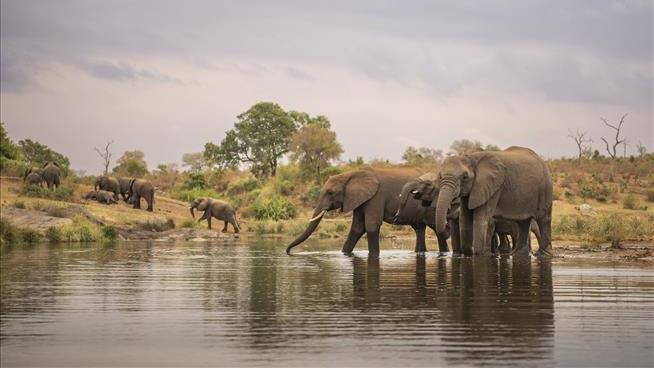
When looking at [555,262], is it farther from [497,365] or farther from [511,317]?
[497,365]

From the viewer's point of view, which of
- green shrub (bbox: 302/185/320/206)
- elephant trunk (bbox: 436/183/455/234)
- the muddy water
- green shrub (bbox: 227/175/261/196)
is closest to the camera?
the muddy water

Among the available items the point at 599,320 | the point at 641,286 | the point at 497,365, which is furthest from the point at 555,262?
the point at 497,365

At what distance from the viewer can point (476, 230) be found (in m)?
21.7

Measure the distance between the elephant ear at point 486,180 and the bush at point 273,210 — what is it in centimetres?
3040

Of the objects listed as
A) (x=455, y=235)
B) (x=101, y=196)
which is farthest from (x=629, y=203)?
(x=455, y=235)

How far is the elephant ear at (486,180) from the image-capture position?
21.7 m

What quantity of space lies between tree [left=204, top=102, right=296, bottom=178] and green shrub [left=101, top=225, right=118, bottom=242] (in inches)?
2207

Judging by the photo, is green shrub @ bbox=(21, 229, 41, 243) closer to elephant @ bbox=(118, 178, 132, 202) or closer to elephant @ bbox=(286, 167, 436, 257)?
elephant @ bbox=(286, 167, 436, 257)

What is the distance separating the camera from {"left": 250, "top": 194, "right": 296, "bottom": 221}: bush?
53.1 m

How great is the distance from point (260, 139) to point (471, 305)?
81356mm

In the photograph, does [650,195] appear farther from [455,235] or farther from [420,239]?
[455,235]

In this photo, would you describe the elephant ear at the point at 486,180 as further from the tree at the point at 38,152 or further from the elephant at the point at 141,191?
the tree at the point at 38,152

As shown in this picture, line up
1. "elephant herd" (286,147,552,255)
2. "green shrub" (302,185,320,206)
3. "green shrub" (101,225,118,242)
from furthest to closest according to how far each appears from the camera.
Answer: "green shrub" (302,185,320,206) < "green shrub" (101,225,118,242) < "elephant herd" (286,147,552,255)

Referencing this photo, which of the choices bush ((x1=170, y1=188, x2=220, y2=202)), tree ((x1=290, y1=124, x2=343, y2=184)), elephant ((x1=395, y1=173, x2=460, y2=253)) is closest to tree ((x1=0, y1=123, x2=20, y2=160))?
bush ((x1=170, y1=188, x2=220, y2=202))
